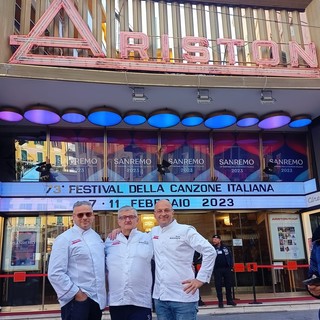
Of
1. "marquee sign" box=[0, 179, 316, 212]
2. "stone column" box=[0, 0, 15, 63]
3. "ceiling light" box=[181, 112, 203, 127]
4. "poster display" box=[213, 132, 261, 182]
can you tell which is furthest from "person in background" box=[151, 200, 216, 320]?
"poster display" box=[213, 132, 261, 182]

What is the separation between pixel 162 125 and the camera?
10203 millimetres

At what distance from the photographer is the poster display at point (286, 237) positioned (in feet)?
35.4

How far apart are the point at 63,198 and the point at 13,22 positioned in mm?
4583

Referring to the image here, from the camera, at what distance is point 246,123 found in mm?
10461

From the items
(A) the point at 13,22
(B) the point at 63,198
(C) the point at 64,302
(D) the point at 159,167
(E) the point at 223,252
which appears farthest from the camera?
(D) the point at 159,167

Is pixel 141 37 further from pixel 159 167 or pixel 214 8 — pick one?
pixel 159 167

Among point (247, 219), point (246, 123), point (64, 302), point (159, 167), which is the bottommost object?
point (64, 302)

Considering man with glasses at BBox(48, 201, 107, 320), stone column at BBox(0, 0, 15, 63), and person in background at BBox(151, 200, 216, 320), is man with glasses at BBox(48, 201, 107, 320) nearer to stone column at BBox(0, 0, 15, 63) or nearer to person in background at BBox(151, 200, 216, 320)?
person in background at BBox(151, 200, 216, 320)

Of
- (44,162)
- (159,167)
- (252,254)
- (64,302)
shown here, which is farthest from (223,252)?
(64,302)

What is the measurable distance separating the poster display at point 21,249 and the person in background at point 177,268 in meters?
7.36

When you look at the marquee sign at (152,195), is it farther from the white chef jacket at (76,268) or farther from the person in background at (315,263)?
the person in background at (315,263)

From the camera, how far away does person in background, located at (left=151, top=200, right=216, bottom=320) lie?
125 inches

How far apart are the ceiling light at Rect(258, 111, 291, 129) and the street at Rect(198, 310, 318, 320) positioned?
486 cm

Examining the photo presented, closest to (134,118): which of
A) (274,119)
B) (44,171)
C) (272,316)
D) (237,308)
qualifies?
(44,171)
